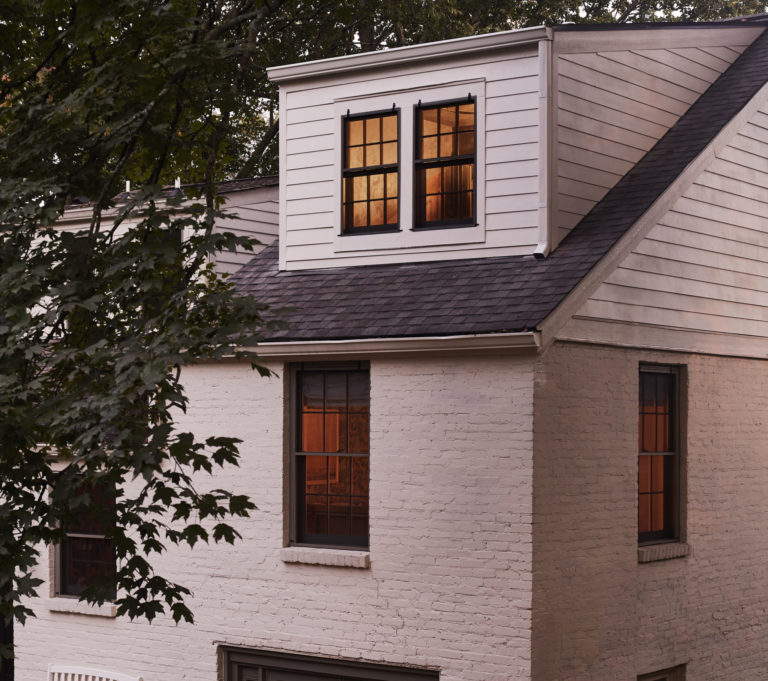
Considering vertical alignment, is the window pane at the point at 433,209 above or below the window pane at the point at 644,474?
above

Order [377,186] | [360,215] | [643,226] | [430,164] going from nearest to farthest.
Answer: [643,226] → [430,164] → [377,186] → [360,215]

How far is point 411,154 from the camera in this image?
1409cm

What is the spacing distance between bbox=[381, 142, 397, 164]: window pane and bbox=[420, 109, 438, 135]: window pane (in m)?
0.41

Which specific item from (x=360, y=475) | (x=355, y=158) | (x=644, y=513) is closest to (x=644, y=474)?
(x=644, y=513)

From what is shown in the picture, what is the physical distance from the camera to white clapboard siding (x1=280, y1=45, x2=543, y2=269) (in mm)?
13492

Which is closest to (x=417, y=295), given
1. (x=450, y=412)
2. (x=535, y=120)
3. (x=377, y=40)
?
(x=450, y=412)

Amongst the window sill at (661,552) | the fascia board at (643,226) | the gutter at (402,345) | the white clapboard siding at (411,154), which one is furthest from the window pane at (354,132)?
the window sill at (661,552)

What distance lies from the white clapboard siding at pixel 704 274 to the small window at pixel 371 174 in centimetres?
285

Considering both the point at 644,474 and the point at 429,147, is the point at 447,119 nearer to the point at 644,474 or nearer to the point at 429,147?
the point at 429,147

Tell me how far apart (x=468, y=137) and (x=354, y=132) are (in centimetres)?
153

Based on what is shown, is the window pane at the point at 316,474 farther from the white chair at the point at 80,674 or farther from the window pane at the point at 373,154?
the window pane at the point at 373,154

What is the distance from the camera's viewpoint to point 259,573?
13.8 metres

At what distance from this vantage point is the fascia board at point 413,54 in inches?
531

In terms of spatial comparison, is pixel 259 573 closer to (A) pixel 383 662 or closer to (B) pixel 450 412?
(A) pixel 383 662
